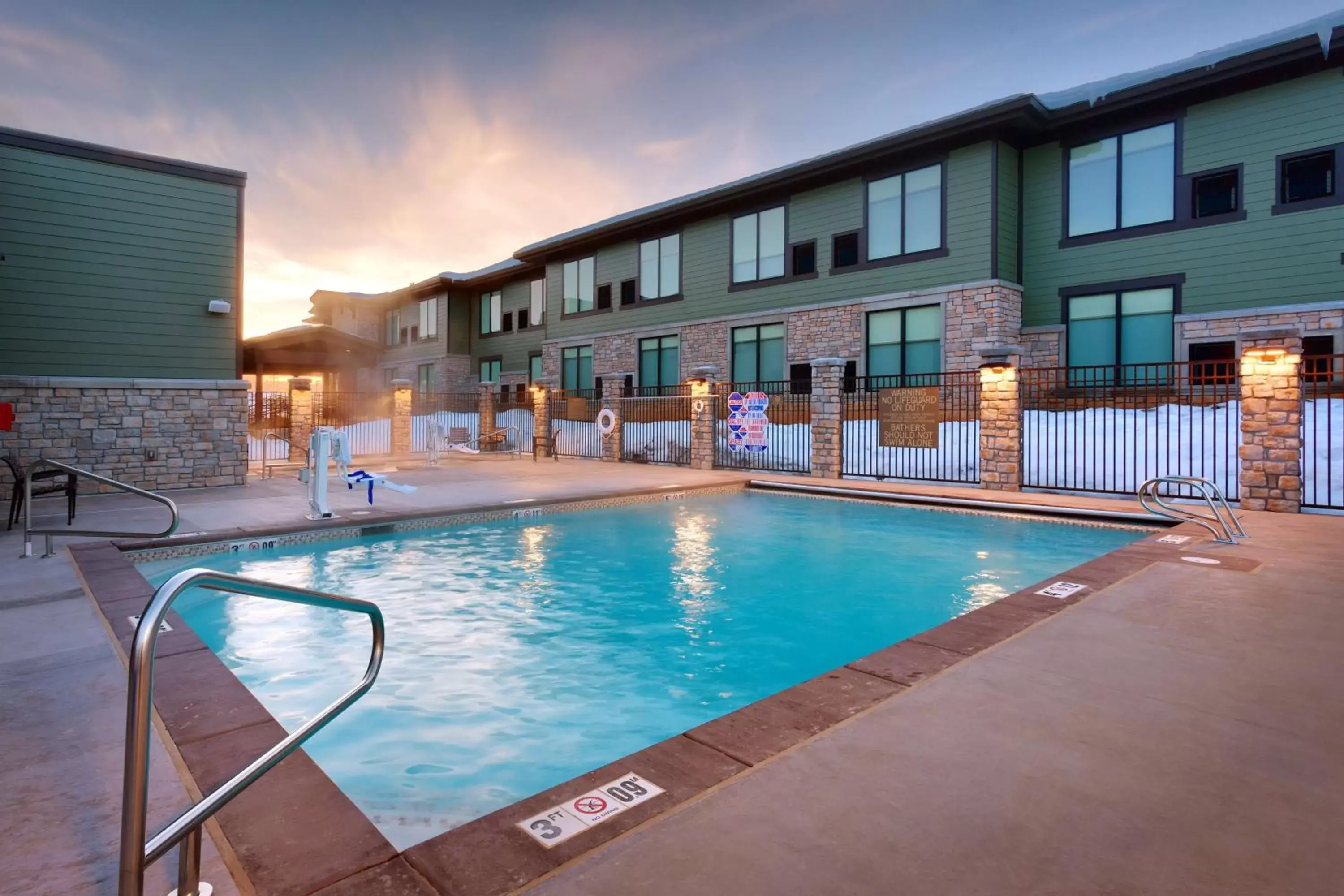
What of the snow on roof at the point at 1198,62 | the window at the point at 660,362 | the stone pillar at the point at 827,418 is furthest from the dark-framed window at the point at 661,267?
the snow on roof at the point at 1198,62

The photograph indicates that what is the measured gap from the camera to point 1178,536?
7.59m

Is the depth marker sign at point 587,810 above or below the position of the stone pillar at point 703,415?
below

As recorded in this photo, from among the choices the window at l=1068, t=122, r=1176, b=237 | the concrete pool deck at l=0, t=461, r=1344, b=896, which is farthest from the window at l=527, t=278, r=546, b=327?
the concrete pool deck at l=0, t=461, r=1344, b=896

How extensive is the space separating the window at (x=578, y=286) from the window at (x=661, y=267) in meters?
2.75

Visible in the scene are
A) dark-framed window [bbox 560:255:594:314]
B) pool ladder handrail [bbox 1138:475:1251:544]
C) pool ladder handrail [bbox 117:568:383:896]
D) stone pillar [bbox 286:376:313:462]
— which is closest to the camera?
pool ladder handrail [bbox 117:568:383:896]

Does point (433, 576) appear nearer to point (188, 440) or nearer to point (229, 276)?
point (188, 440)

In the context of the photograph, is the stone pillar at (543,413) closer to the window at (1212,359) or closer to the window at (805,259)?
the window at (805,259)

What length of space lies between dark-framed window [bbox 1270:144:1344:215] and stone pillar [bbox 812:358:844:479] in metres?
8.89

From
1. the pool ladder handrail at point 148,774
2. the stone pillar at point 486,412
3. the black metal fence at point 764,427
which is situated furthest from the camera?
the stone pillar at point 486,412

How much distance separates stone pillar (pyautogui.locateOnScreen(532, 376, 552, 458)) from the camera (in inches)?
828

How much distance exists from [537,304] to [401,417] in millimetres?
8688

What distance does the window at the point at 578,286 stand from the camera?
25344 mm

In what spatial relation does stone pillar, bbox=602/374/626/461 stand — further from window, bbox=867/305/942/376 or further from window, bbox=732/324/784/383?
window, bbox=867/305/942/376

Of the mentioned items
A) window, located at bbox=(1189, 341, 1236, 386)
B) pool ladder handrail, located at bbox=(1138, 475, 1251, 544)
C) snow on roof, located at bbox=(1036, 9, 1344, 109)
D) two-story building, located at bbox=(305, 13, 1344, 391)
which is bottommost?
pool ladder handrail, located at bbox=(1138, 475, 1251, 544)
